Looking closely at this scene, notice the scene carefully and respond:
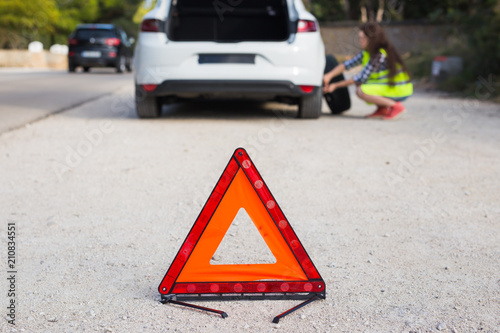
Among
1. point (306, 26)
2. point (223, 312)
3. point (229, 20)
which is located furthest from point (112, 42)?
point (223, 312)

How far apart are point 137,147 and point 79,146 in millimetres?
523

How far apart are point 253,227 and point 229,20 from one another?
223 inches

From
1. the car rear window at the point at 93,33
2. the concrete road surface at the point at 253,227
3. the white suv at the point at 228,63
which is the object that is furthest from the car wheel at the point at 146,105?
the car rear window at the point at 93,33

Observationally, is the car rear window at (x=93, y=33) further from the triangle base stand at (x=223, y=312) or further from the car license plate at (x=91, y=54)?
the triangle base stand at (x=223, y=312)

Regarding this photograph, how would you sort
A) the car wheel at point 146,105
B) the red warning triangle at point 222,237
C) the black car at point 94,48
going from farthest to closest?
the black car at point 94,48 < the car wheel at point 146,105 < the red warning triangle at point 222,237

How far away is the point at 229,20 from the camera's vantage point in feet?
27.4

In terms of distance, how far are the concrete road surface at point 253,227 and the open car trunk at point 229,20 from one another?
6.57ft

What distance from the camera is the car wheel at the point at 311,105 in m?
7.15

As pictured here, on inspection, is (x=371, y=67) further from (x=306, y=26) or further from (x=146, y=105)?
(x=146, y=105)

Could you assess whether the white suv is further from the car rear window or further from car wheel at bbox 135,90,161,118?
the car rear window

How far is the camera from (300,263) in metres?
2.31

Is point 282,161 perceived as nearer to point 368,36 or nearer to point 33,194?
point 33,194

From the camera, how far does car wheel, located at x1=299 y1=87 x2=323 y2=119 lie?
23.5ft

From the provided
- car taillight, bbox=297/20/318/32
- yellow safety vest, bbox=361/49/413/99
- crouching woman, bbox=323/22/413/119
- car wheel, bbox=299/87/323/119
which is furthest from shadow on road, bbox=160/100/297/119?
car taillight, bbox=297/20/318/32
